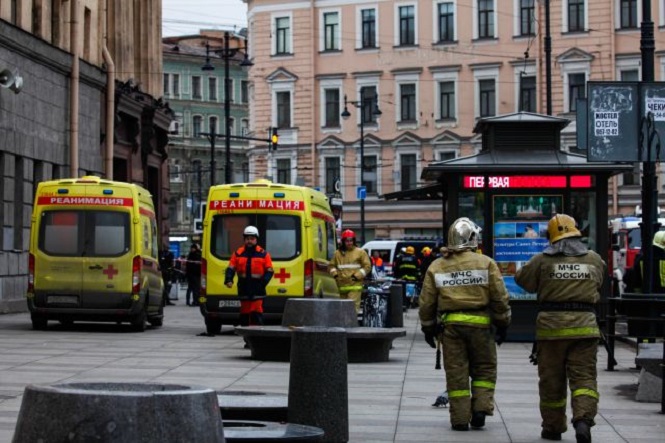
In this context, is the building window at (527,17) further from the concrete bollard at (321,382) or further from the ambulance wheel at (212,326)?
the concrete bollard at (321,382)

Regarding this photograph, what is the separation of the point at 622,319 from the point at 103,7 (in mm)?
27798

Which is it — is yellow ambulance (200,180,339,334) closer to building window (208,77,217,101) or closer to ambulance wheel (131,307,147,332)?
ambulance wheel (131,307,147,332)

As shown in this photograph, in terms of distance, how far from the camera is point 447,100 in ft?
250

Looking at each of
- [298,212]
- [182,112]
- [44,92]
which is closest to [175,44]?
[182,112]

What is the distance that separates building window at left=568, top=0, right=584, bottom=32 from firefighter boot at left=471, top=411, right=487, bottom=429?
60.7 meters

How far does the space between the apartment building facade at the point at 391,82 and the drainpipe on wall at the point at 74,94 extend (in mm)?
34700

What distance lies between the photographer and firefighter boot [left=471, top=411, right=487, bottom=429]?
1261 centimetres

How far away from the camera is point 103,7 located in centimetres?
4312

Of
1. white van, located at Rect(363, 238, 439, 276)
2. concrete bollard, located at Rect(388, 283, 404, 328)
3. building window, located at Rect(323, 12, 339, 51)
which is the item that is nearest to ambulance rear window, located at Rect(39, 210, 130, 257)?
concrete bollard, located at Rect(388, 283, 404, 328)

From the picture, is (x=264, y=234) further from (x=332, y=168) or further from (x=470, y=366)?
(x=332, y=168)

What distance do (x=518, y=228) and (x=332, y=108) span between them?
176 feet

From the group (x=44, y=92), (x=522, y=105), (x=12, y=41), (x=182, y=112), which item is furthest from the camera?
(x=182, y=112)

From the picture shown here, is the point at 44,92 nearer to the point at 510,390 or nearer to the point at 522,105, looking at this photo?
the point at 510,390

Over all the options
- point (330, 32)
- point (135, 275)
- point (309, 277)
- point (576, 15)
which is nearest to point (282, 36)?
point (330, 32)
